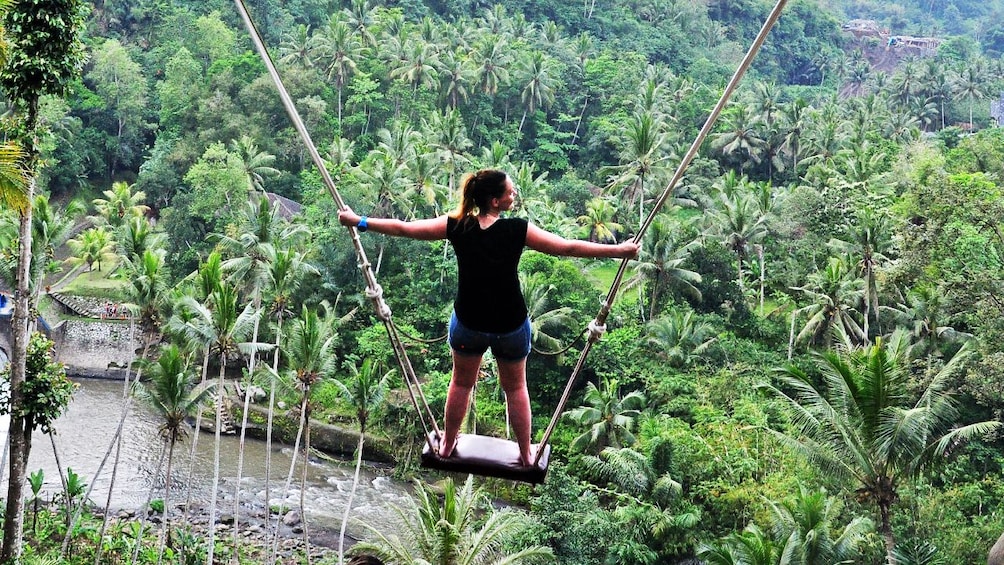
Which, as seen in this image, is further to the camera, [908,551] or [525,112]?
[525,112]

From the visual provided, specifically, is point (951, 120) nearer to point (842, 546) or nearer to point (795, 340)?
point (795, 340)

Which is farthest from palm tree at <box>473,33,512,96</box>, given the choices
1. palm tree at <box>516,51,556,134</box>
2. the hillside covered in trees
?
palm tree at <box>516,51,556,134</box>

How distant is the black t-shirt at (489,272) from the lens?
5098 mm

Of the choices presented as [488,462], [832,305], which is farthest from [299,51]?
[488,462]

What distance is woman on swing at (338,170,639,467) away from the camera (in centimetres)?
510

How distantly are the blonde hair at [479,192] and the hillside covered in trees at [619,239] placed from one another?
682 cm

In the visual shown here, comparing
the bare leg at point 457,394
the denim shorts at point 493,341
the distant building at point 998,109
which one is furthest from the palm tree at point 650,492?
the distant building at point 998,109

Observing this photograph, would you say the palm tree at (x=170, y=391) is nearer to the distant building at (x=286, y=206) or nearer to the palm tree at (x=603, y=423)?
the palm tree at (x=603, y=423)

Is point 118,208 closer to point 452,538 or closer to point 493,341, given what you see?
point 452,538

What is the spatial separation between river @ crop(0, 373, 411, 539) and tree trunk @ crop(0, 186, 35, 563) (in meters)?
8.83

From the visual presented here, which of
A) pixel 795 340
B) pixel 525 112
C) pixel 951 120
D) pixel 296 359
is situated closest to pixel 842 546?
pixel 296 359

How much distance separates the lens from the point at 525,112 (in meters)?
52.6

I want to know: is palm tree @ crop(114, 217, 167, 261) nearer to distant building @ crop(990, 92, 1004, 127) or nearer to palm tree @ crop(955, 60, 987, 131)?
palm tree @ crop(955, 60, 987, 131)

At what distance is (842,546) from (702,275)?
18214 mm
